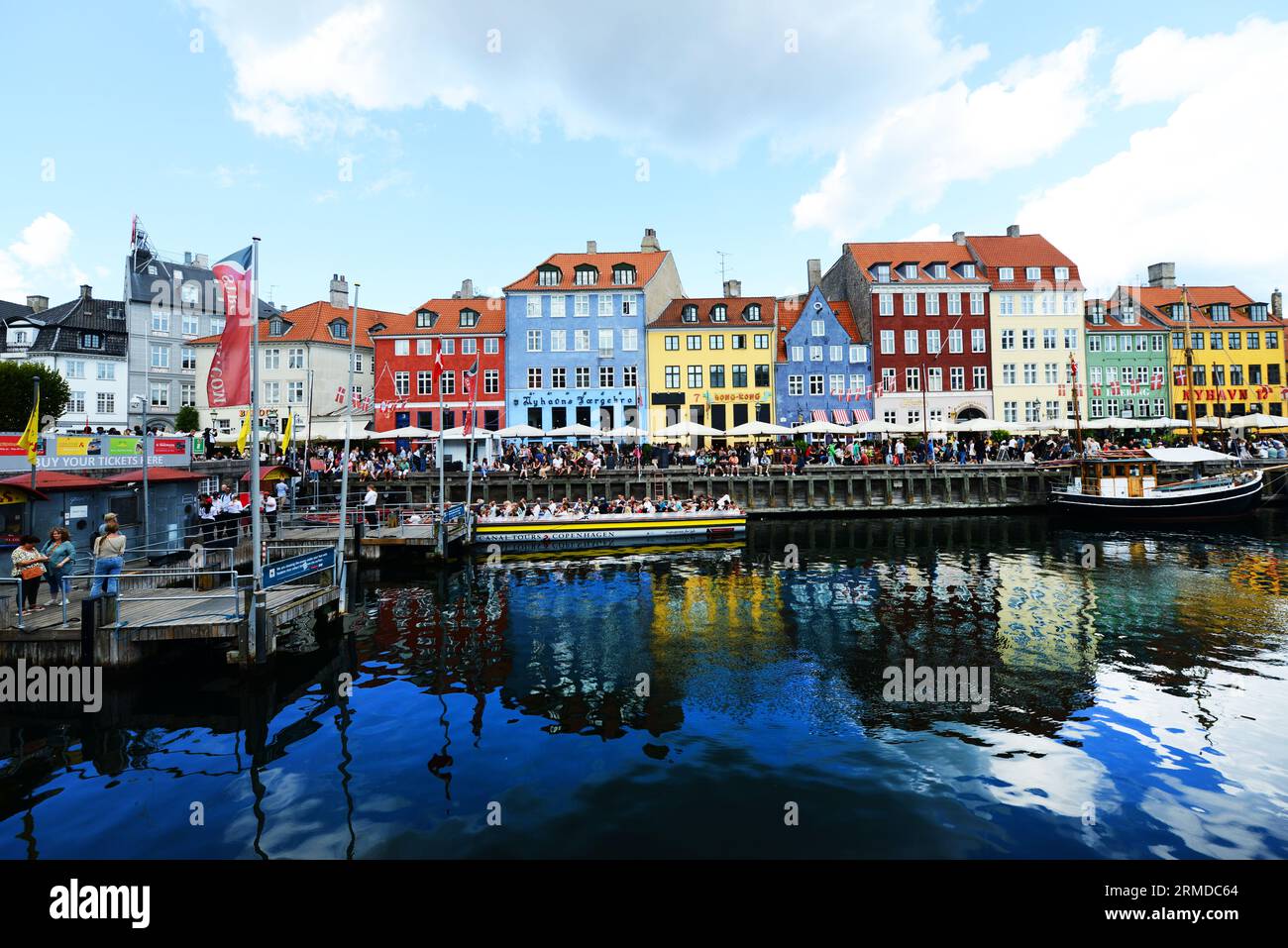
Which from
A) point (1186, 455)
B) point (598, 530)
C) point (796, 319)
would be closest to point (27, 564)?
point (598, 530)

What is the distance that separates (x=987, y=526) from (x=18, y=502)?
39924mm

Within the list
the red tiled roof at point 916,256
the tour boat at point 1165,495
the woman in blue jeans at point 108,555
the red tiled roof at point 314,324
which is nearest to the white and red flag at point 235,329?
the woman in blue jeans at point 108,555

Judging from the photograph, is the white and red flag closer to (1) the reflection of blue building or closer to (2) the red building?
(1) the reflection of blue building

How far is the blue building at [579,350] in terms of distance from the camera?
59406 millimetres

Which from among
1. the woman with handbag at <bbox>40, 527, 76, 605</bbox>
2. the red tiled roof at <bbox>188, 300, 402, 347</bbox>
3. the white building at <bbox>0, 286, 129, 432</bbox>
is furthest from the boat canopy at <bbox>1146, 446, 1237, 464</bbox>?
the white building at <bbox>0, 286, 129, 432</bbox>

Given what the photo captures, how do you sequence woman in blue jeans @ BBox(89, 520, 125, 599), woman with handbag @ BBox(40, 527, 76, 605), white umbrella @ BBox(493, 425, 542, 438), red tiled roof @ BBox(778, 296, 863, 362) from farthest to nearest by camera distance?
red tiled roof @ BBox(778, 296, 863, 362) → white umbrella @ BBox(493, 425, 542, 438) → woman with handbag @ BBox(40, 527, 76, 605) → woman in blue jeans @ BBox(89, 520, 125, 599)

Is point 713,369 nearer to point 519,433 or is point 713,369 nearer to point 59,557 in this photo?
point 519,433

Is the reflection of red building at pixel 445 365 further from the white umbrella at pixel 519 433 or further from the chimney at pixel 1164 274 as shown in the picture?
the chimney at pixel 1164 274

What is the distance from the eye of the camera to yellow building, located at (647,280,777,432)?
5925 centimetres

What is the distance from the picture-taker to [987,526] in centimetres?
3853

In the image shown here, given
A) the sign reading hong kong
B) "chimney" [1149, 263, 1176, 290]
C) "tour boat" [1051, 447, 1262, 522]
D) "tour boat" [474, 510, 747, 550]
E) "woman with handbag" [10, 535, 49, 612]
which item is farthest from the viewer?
"chimney" [1149, 263, 1176, 290]

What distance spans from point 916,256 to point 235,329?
60204 mm

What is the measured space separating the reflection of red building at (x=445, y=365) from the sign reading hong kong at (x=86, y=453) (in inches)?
1261

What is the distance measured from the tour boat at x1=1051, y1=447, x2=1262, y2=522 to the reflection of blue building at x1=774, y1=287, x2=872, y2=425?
20.4m
